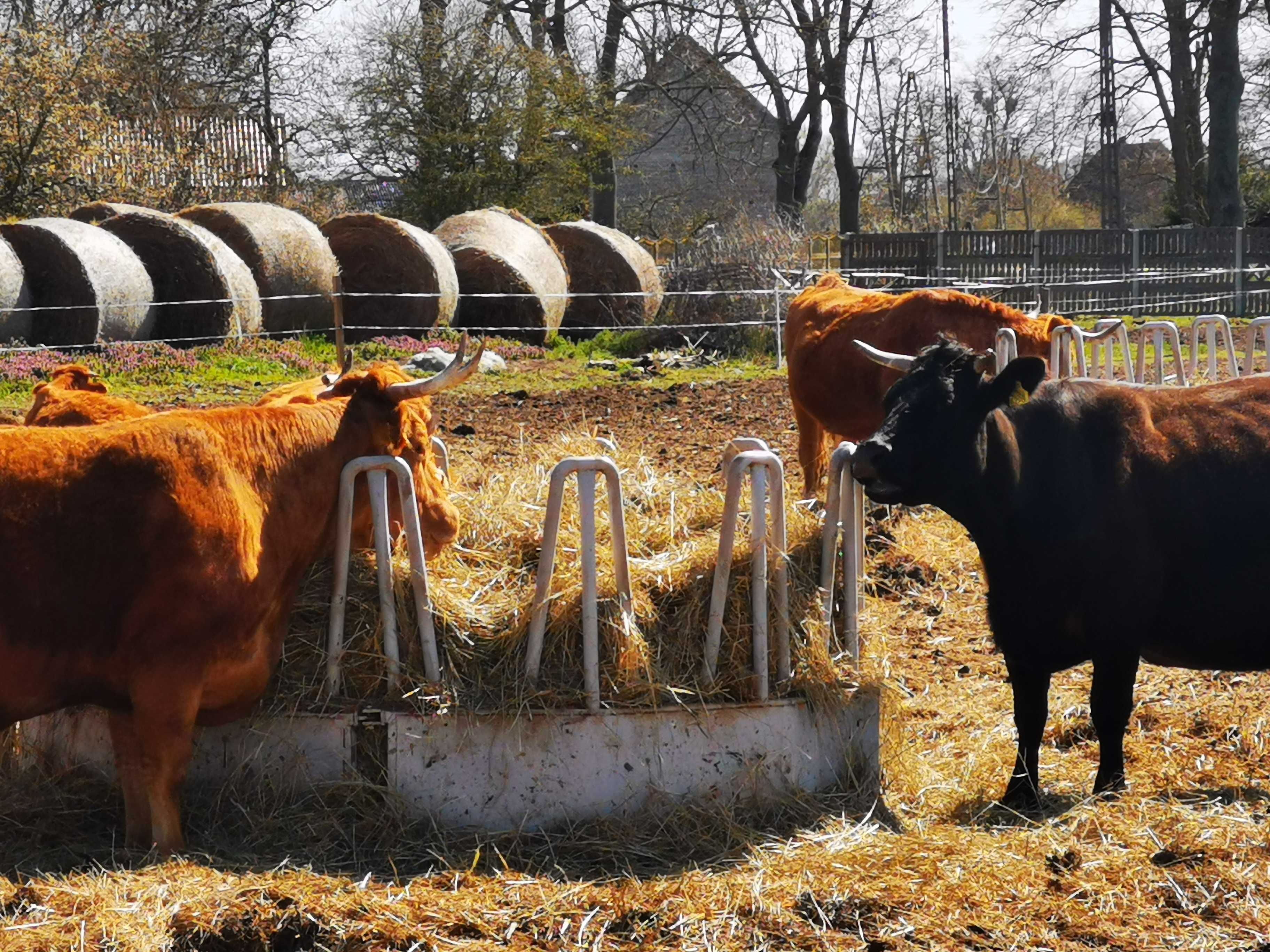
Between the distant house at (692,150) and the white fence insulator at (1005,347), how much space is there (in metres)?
15.9

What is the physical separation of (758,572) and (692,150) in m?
35.8

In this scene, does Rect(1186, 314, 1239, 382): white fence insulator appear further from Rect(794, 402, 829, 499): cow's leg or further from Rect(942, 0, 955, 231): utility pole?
Rect(942, 0, 955, 231): utility pole

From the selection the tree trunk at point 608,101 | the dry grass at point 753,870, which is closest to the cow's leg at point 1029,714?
the dry grass at point 753,870

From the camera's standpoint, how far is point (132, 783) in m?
4.20

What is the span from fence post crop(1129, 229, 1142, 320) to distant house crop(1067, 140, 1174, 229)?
2690 centimetres

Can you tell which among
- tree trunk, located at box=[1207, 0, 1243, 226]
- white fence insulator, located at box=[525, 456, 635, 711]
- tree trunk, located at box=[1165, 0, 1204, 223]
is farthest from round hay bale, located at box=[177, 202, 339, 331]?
tree trunk, located at box=[1165, 0, 1204, 223]

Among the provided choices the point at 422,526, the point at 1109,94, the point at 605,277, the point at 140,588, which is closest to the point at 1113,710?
the point at 422,526

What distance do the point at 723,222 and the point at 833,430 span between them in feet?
65.9

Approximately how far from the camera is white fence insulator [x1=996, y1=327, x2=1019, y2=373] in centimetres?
796

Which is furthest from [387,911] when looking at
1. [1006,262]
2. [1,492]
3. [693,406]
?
[1006,262]

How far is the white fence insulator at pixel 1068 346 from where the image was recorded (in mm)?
8719

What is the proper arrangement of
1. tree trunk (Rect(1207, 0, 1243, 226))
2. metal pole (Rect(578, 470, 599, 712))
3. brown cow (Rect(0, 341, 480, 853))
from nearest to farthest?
brown cow (Rect(0, 341, 480, 853)) < metal pole (Rect(578, 470, 599, 712)) < tree trunk (Rect(1207, 0, 1243, 226))

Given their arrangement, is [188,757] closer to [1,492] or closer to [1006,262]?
[1,492]

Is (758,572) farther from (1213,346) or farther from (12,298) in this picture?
(12,298)
